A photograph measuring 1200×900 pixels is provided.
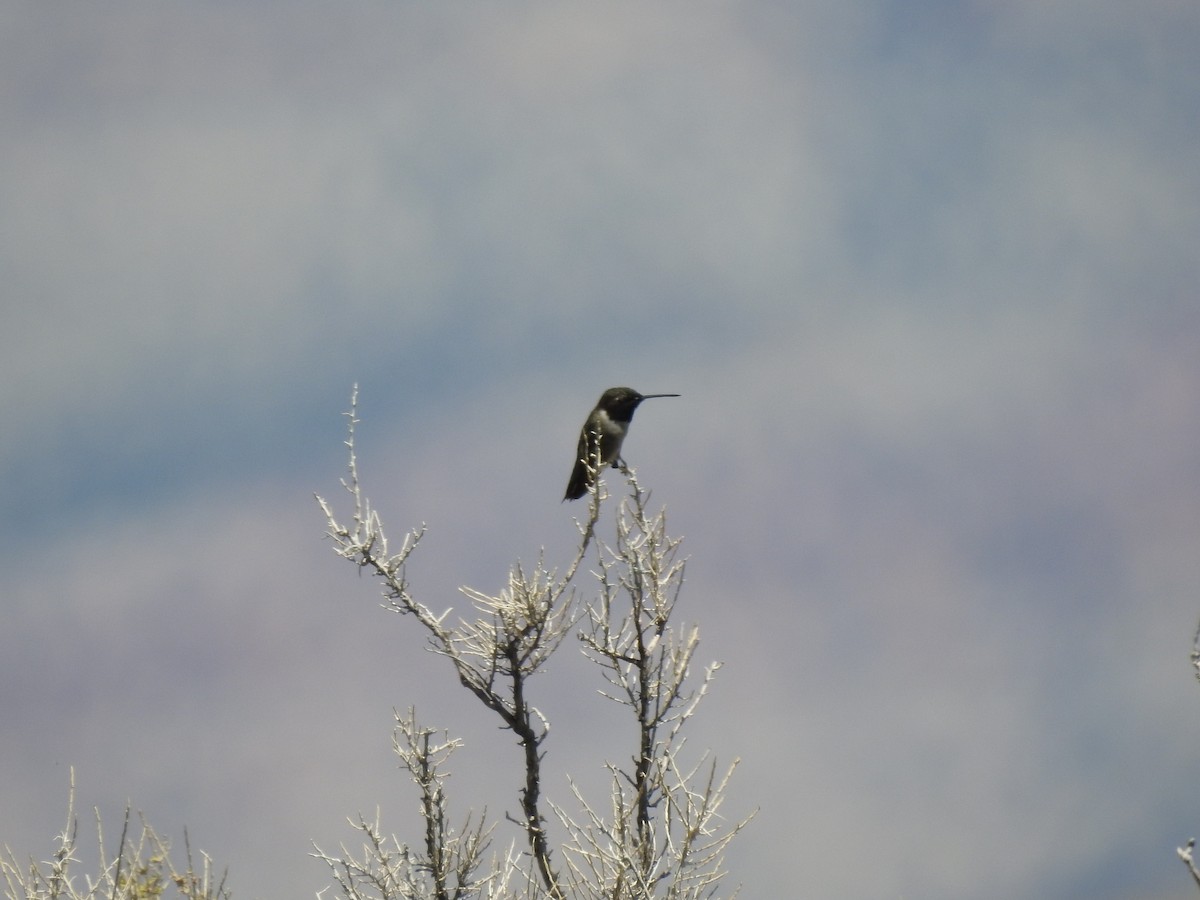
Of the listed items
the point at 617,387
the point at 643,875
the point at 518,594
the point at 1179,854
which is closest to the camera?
the point at 1179,854

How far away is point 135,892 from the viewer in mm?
8891

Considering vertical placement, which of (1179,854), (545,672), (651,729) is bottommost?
(1179,854)

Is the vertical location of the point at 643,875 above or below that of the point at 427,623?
below

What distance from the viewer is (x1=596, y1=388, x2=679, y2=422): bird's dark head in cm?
1405

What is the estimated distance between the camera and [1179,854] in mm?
4020

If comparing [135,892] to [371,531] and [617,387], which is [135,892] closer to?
[371,531]

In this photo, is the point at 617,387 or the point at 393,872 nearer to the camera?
the point at 393,872

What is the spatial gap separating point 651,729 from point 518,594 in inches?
54.4

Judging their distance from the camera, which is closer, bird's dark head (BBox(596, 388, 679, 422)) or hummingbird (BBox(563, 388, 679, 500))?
hummingbird (BBox(563, 388, 679, 500))

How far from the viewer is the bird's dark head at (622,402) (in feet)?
A: 46.1

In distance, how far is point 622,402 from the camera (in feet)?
46.2

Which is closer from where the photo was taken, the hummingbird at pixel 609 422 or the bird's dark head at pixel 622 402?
the hummingbird at pixel 609 422

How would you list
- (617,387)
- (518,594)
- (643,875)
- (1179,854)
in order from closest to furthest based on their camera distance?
(1179,854), (643,875), (518,594), (617,387)

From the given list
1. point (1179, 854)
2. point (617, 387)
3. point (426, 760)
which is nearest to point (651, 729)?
point (426, 760)
